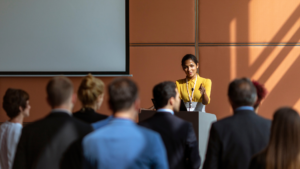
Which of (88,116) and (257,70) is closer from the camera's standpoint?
(88,116)

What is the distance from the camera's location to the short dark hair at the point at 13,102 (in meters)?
2.05

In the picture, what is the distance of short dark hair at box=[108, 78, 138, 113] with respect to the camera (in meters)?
1.27

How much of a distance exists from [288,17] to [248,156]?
2992 mm

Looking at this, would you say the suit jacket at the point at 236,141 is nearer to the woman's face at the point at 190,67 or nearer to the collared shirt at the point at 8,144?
the collared shirt at the point at 8,144

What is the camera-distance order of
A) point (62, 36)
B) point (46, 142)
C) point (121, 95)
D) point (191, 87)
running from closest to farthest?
point (121, 95) < point (46, 142) < point (191, 87) < point (62, 36)

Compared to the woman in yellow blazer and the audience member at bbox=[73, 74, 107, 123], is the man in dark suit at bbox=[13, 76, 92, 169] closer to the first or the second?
→ the audience member at bbox=[73, 74, 107, 123]

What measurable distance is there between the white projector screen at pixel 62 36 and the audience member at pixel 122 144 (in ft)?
8.32

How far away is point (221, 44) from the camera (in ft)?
12.6

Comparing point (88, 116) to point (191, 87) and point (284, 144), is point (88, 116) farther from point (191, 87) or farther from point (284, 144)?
point (191, 87)

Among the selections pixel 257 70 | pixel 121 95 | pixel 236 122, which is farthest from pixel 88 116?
pixel 257 70

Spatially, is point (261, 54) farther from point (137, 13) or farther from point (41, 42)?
point (41, 42)

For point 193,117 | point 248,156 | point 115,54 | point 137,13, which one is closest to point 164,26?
point 137,13

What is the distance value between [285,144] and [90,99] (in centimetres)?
114

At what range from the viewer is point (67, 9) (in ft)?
12.4
